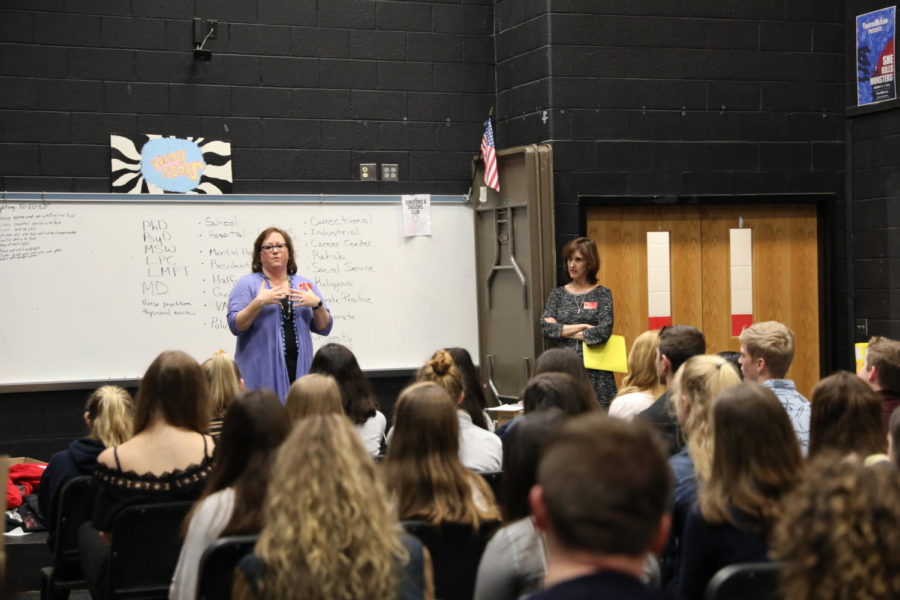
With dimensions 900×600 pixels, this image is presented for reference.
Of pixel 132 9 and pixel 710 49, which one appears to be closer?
pixel 132 9

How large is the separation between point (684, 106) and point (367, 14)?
2056 mm

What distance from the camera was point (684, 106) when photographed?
6.64 meters

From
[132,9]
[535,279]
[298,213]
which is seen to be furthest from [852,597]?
[132,9]

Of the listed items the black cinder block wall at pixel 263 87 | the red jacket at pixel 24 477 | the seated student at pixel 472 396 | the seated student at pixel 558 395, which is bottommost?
the red jacket at pixel 24 477

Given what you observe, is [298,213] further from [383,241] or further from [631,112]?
[631,112]

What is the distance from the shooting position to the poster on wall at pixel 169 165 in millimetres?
6098

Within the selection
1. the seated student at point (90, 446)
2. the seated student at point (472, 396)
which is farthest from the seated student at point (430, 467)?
the seated student at point (90, 446)

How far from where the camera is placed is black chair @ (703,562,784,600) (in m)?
2.05

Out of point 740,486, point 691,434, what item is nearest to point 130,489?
point 691,434

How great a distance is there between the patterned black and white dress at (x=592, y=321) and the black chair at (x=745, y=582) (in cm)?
380

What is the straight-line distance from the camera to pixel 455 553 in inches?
99.7

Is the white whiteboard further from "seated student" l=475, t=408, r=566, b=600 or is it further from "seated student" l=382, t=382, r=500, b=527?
"seated student" l=475, t=408, r=566, b=600

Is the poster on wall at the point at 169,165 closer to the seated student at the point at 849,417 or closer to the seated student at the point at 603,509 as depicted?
the seated student at the point at 849,417

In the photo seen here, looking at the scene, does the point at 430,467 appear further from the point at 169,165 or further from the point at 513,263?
the point at 169,165
